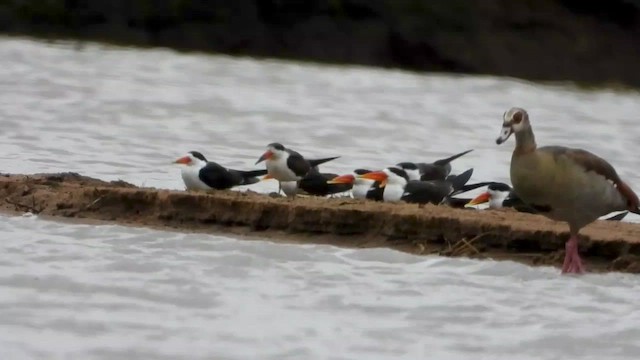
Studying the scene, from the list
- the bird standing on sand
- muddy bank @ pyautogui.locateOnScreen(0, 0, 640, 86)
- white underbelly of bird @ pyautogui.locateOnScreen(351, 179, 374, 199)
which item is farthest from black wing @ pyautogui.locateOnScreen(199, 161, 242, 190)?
muddy bank @ pyautogui.locateOnScreen(0, 0, 640, 86)

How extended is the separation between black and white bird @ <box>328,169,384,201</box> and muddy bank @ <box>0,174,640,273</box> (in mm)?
840

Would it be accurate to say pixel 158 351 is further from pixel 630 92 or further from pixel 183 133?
pixel 630 92

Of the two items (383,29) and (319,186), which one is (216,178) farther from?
(383,29)

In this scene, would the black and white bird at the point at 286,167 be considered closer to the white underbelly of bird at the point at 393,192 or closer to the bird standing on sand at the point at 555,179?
the white underbelly of bird at the point at 393,192

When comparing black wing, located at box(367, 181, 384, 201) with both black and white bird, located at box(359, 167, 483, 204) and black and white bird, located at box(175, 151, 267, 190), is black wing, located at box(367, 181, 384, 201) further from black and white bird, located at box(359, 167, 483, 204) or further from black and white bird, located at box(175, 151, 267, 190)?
black and white bird, located at box(175, 151, 267, 190)

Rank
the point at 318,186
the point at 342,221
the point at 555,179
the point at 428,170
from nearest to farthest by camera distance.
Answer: the point at 555,179 < the point at 342,221 < the point at 318,186 < the point at 428,170

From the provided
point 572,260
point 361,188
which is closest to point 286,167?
point 361,188

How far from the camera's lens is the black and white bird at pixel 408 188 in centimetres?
1256

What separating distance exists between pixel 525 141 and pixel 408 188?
2128 mm

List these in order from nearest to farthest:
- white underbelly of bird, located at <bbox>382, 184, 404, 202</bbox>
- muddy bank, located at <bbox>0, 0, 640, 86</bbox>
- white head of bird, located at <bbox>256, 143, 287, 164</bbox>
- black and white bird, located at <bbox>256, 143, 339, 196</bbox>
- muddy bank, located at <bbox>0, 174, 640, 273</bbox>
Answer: muddy bank, located at <bbox>0, 174, 640, 273</bbox>
white underbelly of bird, located at <bbox>382, 184, 404, 202</bbox>
black and white bird, located at <bbox>256, 143, 339, 196</bbox>
white head of bird, located at <bbox>256, 143, 287, 164</bbox>
muddy bank, located at <bbox>0, 0, 640, 86</bbox>

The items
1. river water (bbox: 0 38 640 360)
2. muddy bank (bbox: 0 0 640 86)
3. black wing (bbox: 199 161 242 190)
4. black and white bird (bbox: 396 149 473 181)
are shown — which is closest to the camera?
river water (bbox: 0 38 640 360)

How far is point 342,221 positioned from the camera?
11391mm

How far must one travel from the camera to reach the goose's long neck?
34.7 feet

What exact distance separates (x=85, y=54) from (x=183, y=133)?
Result: 27.5ft
